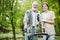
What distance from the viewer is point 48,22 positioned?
119 inches

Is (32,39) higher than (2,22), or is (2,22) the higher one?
(2,22)

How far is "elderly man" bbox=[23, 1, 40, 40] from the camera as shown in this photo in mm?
3051

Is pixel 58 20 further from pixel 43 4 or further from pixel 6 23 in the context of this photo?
pixel 6 23

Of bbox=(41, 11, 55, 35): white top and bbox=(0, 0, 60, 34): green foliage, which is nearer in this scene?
bbox=(41, 11, 55, 35): white top

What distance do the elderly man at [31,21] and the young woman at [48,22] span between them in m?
0.11

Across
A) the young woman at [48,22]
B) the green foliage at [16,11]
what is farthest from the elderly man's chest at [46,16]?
the green foliage at [16,11]

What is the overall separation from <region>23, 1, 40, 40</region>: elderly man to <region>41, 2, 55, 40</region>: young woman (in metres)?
0.11

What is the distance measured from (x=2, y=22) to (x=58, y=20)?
935mm

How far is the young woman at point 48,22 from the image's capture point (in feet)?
9.88

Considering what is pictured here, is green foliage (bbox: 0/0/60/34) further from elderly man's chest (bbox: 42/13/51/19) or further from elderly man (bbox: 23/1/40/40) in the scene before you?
elderly man's chest (bbox: 42/13/51/19)

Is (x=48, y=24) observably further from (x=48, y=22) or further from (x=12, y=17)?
(x=12, y=17)

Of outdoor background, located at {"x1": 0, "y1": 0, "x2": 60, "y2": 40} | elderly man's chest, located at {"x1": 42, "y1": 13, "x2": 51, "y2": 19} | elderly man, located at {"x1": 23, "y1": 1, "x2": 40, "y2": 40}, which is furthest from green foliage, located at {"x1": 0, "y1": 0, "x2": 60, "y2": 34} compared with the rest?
elderly man's chest, located at {"x1": 42, "y1": 13, "x2": 51, "y2": 19}

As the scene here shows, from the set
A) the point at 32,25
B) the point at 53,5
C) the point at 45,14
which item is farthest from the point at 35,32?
the point at 53,5

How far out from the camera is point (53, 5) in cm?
319
